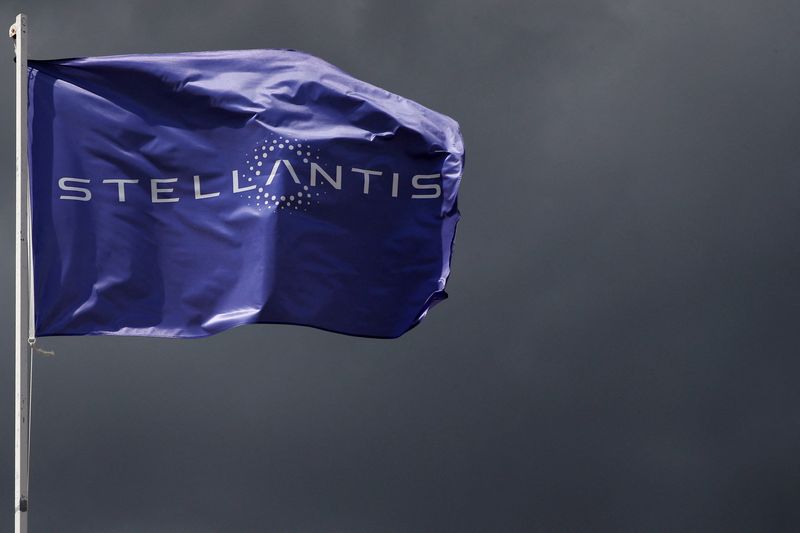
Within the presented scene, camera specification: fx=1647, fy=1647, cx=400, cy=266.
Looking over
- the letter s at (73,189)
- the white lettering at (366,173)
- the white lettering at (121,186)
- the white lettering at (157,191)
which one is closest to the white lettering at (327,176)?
the white lettering at (366,173)

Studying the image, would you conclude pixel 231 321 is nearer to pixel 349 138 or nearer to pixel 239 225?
pixel 239 225

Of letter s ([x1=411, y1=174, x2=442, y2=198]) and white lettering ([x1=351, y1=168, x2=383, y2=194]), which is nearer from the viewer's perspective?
white lettering ([x1=351, y1=168, x2=383, y2=194])

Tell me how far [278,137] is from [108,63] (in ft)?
12.0

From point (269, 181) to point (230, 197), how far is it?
842 millimetres

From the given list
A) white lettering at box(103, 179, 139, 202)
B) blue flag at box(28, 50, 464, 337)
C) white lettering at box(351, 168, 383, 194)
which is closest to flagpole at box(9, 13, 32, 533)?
blue flag at box(28, 50, 464, 337)

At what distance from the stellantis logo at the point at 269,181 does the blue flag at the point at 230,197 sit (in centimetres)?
3

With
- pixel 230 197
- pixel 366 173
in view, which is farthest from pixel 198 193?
pixel 366 173

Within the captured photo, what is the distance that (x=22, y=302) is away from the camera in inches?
1105

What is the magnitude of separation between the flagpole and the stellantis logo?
2560mm

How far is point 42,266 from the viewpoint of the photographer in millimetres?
30750

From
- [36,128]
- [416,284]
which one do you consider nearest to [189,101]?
[36,128]

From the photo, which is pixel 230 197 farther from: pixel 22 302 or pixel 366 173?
pixel 22 302

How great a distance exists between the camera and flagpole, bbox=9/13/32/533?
1075 inches

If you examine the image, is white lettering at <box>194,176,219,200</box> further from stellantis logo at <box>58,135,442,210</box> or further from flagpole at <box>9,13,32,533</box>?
flagpole at <box>9,13,32,533</box>
